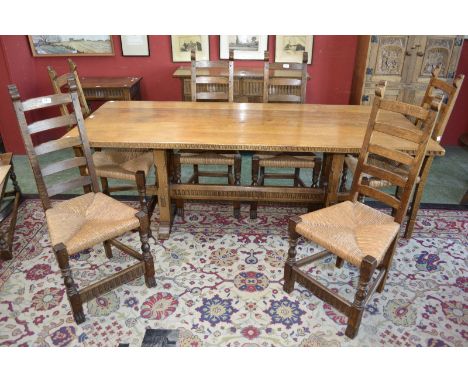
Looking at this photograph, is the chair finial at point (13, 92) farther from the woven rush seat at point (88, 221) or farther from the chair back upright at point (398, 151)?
the chair back upright at point (398, 151)

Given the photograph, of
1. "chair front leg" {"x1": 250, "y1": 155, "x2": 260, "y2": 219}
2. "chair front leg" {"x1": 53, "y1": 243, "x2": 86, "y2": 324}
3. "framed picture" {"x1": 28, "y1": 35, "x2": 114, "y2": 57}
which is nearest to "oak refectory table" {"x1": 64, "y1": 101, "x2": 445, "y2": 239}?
"chair front leg" {"x1": 250, "y1": 155, "x2": 260, "y2": 219}

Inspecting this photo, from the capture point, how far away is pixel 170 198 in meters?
2.93

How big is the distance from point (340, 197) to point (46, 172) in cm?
207

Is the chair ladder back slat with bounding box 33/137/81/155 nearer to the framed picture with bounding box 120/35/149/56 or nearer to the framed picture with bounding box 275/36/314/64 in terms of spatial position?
the framed picture with bounding box 120/35/149/56

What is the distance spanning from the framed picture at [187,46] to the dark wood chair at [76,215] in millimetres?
2493

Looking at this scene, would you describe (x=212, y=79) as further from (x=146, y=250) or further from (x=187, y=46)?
(x=146, y=250)

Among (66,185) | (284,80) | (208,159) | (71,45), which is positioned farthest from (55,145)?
(71,45)

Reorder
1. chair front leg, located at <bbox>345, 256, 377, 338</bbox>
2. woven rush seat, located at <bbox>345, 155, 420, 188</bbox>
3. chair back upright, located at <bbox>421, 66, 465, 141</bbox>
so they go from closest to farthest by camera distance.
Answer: chair front leg, located at <bbox>345, 256, 377, 338</bbox> → chair back upright, located at <bbox>421, 66, 465, 141</bbox> → woven rush seat, located at <bbox>345, 155, 420, 188</bbox>

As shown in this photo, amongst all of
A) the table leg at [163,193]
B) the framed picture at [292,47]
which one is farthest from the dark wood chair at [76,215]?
the framed picture at [292,47]

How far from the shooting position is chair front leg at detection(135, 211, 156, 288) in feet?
7.23

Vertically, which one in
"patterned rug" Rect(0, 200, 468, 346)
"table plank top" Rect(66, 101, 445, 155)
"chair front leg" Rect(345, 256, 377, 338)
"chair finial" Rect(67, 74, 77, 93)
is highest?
"chair finial" Rect(67, 74, 77, 93)

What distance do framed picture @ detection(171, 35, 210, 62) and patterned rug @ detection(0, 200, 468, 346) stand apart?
2.47m

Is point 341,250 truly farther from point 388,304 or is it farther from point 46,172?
point 46,172

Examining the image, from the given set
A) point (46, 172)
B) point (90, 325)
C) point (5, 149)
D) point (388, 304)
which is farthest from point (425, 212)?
point (5, 149)
